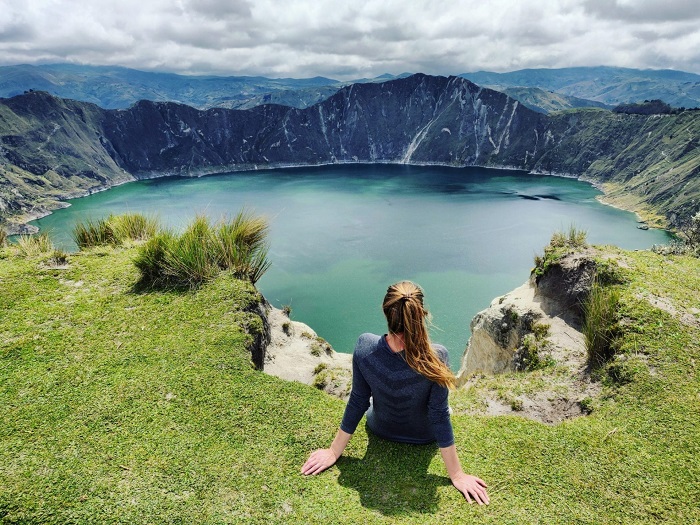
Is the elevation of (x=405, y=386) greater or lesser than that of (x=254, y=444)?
greater

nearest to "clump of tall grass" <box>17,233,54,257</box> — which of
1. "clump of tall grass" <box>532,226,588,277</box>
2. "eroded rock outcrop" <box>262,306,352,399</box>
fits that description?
"eroded rock outcrop" <box>262,306,352,399</box>

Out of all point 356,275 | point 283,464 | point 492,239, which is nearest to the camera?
point 283,464

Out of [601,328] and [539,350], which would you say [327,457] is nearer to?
[601,328]

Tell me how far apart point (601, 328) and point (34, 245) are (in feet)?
45.1

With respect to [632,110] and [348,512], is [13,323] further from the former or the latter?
[632,110]

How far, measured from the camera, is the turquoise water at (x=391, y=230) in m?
38.9

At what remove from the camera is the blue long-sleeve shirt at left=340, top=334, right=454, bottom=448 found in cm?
426

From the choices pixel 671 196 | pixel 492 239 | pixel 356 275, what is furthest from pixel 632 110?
pixel 356 275

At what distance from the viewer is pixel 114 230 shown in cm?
1277

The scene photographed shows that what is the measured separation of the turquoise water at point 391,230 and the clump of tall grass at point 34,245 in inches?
55.8

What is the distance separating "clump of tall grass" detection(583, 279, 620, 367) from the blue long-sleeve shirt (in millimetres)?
4523

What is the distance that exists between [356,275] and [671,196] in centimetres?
8865

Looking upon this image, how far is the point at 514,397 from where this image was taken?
7398 mm

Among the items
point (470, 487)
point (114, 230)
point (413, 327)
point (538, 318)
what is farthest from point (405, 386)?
point (114, 230)
